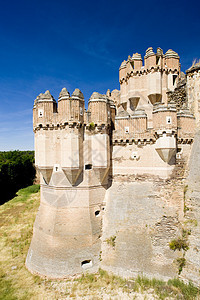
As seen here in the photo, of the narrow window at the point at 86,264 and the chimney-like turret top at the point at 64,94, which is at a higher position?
the chimney-like turret top at the point at 64,94

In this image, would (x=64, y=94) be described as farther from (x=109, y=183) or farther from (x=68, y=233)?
(x=68, y=233)

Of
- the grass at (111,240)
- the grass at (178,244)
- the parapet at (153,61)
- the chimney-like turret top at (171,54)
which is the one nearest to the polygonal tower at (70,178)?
the grass at (111,240)

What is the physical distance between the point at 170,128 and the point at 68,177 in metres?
7.30

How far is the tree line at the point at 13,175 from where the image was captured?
1267 inches

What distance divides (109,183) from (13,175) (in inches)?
1177

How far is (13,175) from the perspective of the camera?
3525 cm

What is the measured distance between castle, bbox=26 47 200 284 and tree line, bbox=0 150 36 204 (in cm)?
2241

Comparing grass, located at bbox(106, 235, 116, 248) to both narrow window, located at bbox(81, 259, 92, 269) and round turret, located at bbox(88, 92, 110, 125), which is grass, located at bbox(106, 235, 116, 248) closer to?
narrow window, located at bbox(81, 259, 92, 269)

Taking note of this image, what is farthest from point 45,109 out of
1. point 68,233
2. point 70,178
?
point 68,233

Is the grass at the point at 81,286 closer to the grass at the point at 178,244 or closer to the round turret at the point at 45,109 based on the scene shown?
the grass at the point at 178,244

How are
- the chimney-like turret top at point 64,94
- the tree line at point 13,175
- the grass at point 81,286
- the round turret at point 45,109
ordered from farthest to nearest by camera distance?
the tree line at point 13,175
the round turret at point 45,109
the chimney-like turret top at point 64,94
the grass at point 81,286

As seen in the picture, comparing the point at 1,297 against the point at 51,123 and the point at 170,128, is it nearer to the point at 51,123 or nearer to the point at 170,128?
the point at 51,123

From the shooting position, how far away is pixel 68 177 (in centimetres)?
1103

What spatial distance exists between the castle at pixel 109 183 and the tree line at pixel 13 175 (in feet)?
73.5
